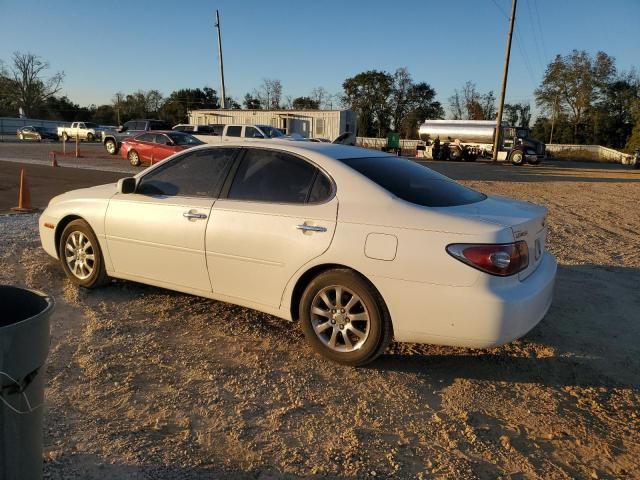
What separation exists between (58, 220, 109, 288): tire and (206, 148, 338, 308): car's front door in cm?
145

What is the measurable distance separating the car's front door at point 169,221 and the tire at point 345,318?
3.30 feet

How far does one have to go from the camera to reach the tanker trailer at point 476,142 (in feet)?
115

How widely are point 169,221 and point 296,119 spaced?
3446cm

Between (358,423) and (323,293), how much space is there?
3.18 feet

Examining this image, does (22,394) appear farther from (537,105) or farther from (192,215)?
(537,105)

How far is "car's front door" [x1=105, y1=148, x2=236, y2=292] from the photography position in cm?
426

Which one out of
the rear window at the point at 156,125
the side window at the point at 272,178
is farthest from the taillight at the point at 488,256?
the rear window at the point at 156,125

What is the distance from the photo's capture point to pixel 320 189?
382 cm

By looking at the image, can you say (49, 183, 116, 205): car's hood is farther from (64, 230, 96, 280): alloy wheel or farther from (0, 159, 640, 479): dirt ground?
(0, 159, 640, 479): dirt ground

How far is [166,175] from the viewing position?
4.68 metres

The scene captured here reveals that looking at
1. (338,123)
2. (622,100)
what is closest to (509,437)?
(338,123)

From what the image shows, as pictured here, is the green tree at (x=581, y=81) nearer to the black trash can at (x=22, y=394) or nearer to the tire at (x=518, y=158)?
the tire at (x=518, y=158)

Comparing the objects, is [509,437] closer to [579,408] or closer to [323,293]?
[579,408]

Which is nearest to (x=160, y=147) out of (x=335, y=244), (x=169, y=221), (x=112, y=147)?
(x=112, y=147)
